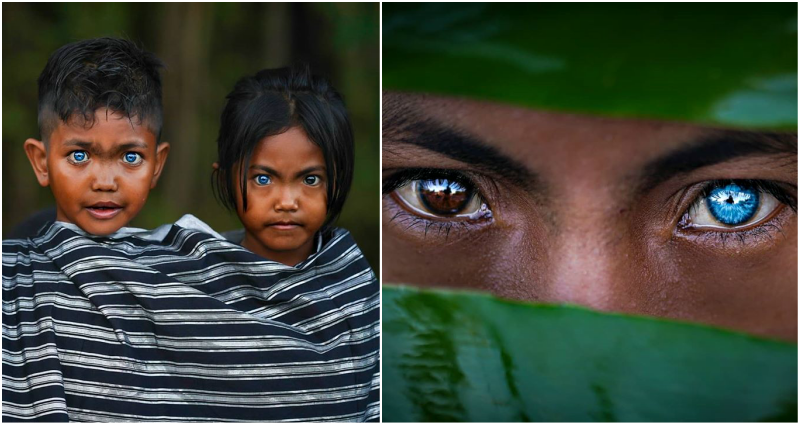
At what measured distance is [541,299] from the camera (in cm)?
219

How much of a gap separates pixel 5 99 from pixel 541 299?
4.98ft

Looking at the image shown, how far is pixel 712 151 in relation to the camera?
6.75 ft

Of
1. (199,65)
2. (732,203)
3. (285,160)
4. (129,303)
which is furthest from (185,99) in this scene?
A: (732,203)

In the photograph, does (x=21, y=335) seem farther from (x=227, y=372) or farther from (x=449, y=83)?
(x=449, y=83)

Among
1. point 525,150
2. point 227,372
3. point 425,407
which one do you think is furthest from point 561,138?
point 227,372

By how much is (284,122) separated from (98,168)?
470 mm

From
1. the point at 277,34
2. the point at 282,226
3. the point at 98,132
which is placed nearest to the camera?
the point at 98,132

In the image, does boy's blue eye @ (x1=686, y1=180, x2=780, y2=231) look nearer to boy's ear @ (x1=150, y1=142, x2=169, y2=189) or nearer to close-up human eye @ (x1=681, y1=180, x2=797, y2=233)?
close-up human eye @ (x1=681, y1=180, x2=797, y2=233)

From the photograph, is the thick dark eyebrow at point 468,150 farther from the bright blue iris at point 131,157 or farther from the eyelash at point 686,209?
the bright blue iris at point 131,157

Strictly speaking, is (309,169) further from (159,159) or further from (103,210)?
(103,210)

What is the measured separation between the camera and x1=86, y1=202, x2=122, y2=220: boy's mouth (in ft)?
6.93

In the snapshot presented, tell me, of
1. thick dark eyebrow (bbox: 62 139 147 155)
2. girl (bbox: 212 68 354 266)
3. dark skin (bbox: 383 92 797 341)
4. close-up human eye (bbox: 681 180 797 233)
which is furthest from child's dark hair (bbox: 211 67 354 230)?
close-up human eye (bbox: 681 180 797 233)

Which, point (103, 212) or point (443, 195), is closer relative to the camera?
point (103, 212)

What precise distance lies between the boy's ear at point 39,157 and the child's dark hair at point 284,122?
429mm
